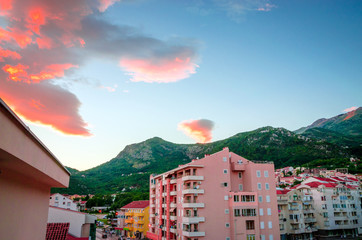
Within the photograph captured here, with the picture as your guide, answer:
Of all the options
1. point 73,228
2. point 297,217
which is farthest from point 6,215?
point 297,217

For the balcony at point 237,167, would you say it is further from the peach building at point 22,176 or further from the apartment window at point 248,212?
the peach building at point 22,176

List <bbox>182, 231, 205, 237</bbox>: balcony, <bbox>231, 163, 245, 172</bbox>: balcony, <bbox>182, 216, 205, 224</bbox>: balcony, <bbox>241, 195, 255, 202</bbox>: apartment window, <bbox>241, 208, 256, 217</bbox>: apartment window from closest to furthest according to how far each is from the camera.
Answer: <bbox>182, 231, 205, 237</bbox>: balcony
<bbox>182, 216, 205, 224</bbox>: balcony
<bbox>241, 208, 256, 217</bbox>: apartment window
<bbox>241, 195, 255, 202</bbox>: apartment window
<bbox>231, 163, 245, 172</bbox>: balcony

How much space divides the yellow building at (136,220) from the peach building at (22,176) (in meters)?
68.7

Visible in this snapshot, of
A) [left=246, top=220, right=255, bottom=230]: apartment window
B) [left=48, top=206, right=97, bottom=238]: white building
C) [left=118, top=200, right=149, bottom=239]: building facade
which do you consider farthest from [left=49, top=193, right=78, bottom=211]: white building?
[left=48, top=206, right=97, bottom=238]: white building

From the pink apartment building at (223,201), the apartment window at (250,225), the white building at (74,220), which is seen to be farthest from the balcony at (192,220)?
the white building at (74,220)

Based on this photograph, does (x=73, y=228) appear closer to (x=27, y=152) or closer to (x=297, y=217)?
(x=27, y=152)

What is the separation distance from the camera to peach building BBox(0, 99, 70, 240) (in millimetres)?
3910

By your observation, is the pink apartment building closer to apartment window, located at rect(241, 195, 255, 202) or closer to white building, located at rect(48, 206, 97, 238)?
apartment window, located at rect(241, 195, 255, 202)

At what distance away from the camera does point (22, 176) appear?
6.11m

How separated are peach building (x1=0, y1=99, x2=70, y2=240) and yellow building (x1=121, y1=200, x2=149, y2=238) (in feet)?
225

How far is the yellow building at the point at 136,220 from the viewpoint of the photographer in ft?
241

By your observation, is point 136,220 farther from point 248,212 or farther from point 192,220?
point 248,212

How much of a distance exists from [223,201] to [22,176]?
44926mm

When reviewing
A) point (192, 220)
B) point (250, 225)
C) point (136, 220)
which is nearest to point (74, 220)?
point (192, 220)
